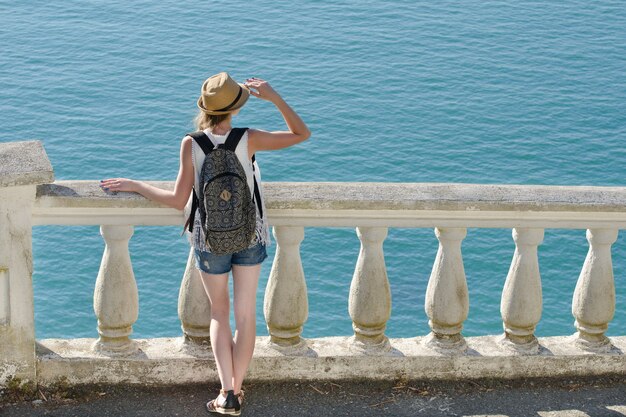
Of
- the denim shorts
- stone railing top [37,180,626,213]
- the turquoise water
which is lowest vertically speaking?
the turquoise water

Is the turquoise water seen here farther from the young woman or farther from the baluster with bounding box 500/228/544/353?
the young woman

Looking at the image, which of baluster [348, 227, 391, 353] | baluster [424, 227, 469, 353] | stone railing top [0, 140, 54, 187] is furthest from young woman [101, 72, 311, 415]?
baluster [424, 227, 469, 353]

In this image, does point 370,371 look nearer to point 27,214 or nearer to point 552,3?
point 27,214

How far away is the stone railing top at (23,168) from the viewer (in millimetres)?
4922

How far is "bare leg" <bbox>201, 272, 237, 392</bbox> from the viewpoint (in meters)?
5.20

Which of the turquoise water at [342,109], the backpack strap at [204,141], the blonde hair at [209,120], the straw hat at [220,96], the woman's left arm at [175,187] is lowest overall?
the turquoise water at [342,109]

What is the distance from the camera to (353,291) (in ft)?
18.2

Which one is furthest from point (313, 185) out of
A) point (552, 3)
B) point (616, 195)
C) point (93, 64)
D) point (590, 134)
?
point (552, 3)

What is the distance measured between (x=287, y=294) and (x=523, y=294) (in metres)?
1.21

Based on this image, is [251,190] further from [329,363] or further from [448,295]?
[448,295]

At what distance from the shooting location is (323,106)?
3572 cm

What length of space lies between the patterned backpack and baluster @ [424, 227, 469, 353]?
1.05 metres

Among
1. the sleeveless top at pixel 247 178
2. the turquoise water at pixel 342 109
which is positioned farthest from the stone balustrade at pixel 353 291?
the turquoise water at pixel 342 109

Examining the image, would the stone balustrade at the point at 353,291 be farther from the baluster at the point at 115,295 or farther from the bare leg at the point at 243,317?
the bare leg at the point at 243,317
